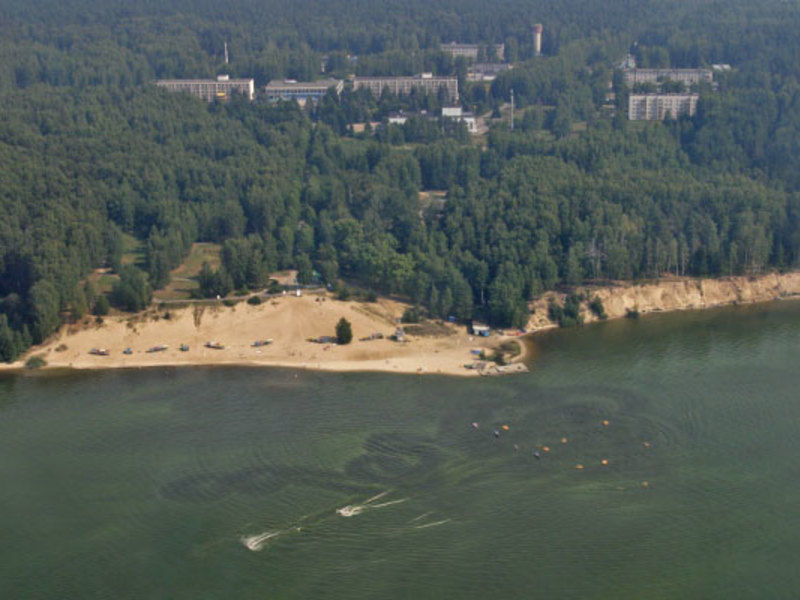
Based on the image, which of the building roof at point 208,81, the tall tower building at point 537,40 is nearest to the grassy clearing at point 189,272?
the building roof at point 208,81

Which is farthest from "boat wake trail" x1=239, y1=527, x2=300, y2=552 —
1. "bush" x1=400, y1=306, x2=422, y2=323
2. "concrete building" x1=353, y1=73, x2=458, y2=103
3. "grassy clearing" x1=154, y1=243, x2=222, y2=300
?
"concrete building" x1=353, y1=73, x2=458, y2=103

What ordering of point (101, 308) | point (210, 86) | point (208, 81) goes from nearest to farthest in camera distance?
point (101, 308), point (210, 86), point (208, 81)

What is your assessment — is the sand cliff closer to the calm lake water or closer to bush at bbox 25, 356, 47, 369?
the calm lake water

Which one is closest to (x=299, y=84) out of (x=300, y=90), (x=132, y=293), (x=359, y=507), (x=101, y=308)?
(x=300, y=90)

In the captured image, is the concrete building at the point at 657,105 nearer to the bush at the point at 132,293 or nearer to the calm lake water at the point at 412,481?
the calm lake water at the point at 412,481

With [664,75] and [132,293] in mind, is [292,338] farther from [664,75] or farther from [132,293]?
[664,75]

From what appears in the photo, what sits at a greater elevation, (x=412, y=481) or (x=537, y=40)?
(x=537, y=40)
